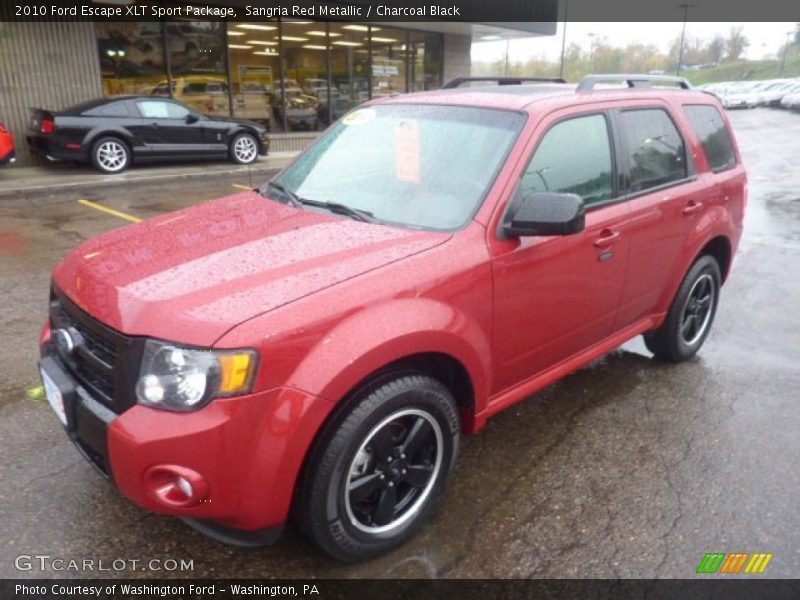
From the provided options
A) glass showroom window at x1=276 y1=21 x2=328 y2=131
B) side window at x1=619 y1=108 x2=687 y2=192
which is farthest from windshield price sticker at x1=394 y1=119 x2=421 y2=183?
glass showroom window at x1=276 y1=21 x2=328 y2=131

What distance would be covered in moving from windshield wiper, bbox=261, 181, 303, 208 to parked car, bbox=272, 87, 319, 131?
15.2m

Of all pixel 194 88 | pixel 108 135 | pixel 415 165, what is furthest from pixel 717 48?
pixel 415 165

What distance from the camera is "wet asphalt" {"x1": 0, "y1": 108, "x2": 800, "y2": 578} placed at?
8.49 feet

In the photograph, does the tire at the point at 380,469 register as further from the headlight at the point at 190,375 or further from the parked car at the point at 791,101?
the parked car at the point at 791,101

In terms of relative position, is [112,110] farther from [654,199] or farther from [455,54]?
[455,54]

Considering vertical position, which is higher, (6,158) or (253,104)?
(253,104)

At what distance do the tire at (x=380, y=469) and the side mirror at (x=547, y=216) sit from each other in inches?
29.9

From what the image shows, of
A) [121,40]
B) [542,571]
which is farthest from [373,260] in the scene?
[121,40]

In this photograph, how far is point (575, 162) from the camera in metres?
3.25

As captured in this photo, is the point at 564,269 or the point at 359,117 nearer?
the point at 564,269

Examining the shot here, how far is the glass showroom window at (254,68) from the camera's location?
1666 centimetres

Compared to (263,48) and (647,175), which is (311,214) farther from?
(263,48)

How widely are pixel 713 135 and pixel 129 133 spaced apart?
11299 millimetres

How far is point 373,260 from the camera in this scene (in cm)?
249
